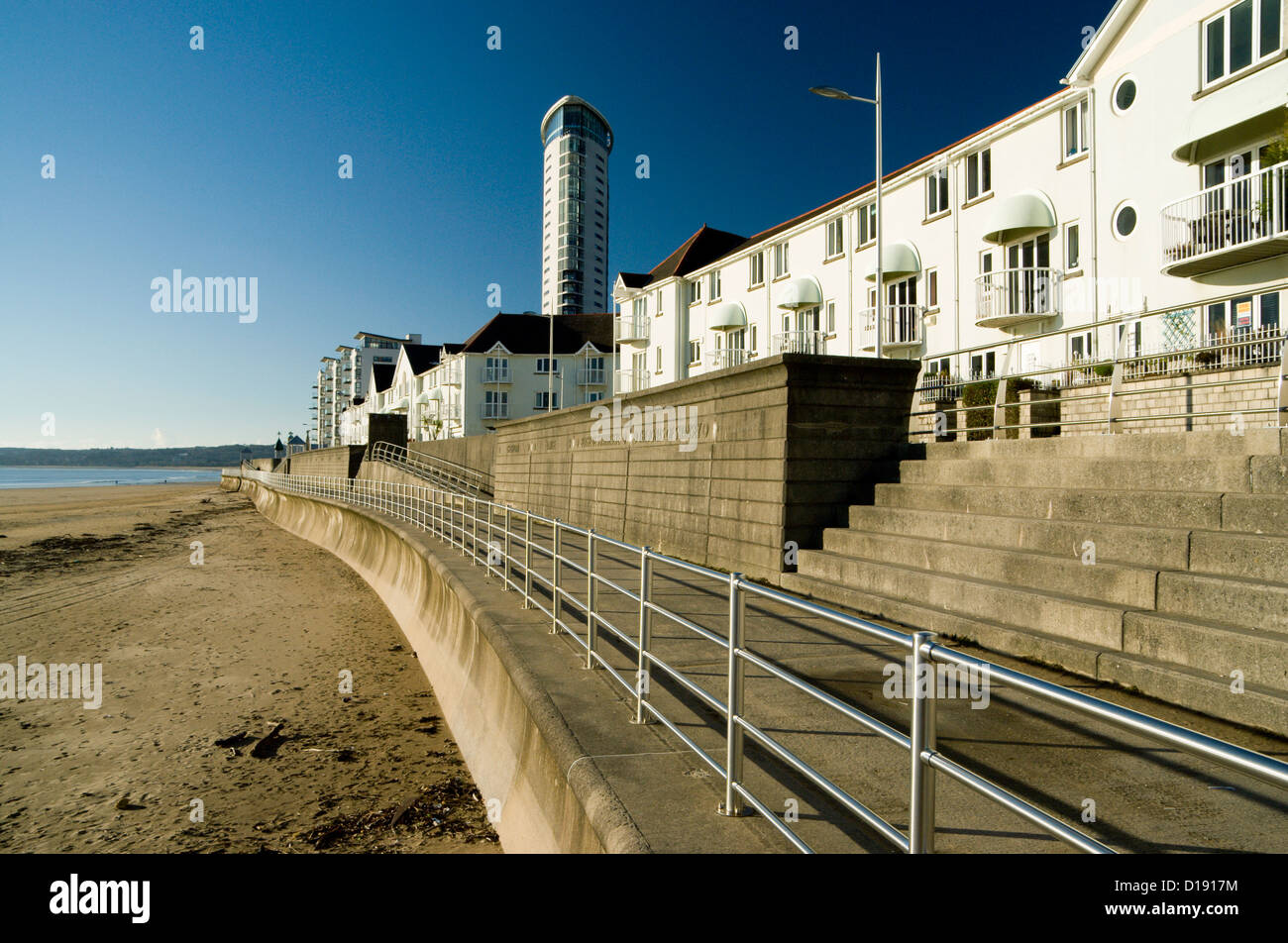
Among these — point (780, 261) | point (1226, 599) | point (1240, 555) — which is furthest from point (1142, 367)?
point (780, 261)

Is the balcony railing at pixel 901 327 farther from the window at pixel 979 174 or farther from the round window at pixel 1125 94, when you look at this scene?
the round window at pixel 1125 94

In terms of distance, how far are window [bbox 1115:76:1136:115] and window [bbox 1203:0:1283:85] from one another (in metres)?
1.70

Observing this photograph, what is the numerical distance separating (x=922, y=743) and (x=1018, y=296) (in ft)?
71.9

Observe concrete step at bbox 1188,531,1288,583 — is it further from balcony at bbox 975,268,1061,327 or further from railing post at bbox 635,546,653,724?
balcony at bbox 975,268,1061,327

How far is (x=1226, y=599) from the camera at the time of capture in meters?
4.39

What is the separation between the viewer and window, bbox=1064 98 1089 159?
63.1 ft

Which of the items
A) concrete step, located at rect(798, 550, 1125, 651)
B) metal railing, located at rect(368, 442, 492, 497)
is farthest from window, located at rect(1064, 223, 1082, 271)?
metal railing, located at rect(368, 442, 492, 497)

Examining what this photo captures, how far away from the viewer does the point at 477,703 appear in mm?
6734

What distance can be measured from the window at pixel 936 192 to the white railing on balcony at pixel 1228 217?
8.04 meters

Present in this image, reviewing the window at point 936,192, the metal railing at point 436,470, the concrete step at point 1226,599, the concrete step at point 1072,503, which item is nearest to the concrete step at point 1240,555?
the concrete step at point 1226,599

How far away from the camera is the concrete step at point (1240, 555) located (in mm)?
4414
